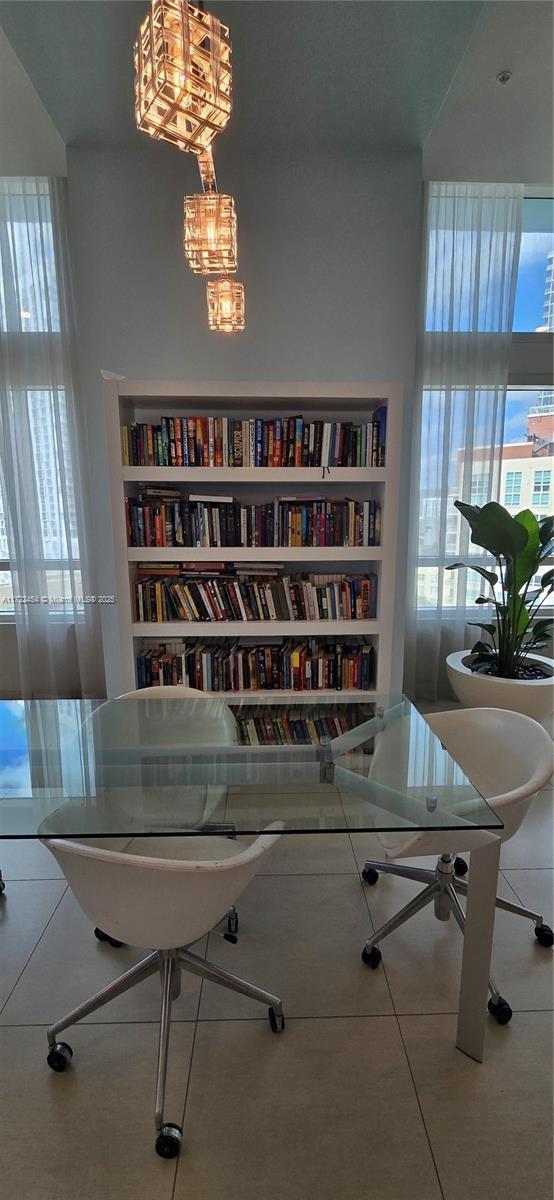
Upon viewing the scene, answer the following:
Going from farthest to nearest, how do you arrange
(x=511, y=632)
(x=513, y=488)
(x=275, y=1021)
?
1. (x=513, y=488)
2. (x=511, y=632)
3. (x=275, y=1021)

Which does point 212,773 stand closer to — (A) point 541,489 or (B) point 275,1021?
(B) point 275,1021

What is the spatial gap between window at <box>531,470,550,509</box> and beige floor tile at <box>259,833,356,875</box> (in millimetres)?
2707

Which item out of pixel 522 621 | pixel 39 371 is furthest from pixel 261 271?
pixel 522 621

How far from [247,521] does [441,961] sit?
1.98 metres

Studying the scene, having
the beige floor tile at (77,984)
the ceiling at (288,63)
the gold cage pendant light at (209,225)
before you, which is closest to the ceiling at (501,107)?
the ceiling at (288,63)

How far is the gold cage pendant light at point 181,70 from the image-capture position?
2.59 ft

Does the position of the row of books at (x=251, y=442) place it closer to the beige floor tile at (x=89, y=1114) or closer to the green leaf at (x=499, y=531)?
the green leaf at (x=499, y=531)

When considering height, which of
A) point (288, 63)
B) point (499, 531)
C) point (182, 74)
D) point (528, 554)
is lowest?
point (528, 554)

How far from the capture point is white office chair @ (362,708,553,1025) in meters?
1.52

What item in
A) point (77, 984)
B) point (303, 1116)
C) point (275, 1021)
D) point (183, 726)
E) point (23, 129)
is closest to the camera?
point (303, 1116)

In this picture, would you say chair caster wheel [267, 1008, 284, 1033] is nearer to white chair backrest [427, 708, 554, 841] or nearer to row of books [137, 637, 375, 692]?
white chair backrest [427, 708, 554, 841]

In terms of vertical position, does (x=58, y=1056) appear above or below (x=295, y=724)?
below

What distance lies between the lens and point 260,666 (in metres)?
2.95

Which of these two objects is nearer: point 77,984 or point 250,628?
point 77,984
